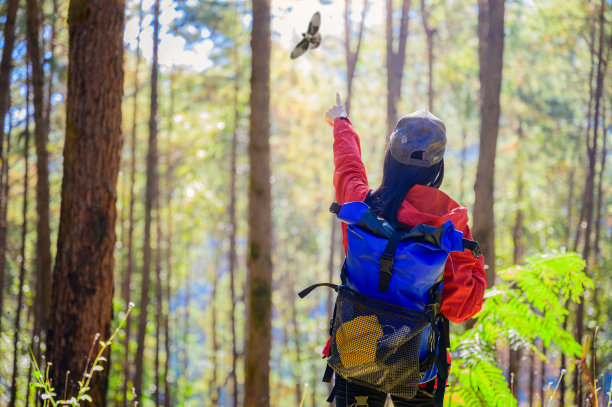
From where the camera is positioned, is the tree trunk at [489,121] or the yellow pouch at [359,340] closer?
the yellow pouch at [359,340]

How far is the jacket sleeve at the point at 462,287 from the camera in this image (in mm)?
2248

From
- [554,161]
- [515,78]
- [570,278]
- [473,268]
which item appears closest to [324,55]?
[515,78]

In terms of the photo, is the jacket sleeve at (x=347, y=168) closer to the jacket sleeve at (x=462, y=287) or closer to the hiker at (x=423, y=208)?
the hiker at (x=423, y=208)

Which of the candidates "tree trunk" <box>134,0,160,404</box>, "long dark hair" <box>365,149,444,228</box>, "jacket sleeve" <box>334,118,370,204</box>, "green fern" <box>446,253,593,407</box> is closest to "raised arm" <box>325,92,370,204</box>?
"jacket sleeve" <box>334,118,370,204</box>

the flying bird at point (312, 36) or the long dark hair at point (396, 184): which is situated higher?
the flying bird at point (312, 36)

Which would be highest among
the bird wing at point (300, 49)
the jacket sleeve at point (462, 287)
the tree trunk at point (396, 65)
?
the tree trunk at point (396, 65)

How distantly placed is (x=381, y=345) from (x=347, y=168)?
3.02 feet

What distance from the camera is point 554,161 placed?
21500 millimetres

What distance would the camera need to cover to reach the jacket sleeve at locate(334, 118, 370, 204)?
2.52 m

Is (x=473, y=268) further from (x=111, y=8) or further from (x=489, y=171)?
(x=111, y=8)

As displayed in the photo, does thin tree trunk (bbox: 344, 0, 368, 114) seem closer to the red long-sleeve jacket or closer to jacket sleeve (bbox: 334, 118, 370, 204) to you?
jacket sleeve (bbox: 334, 118, 370, 204)

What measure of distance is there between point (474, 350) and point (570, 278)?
0.90 metres

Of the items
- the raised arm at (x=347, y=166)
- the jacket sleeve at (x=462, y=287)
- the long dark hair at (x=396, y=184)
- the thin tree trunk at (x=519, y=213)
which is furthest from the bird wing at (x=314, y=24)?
the thin tree trunk at (x=519, y=213)

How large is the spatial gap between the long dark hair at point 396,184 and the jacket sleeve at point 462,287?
299mm
